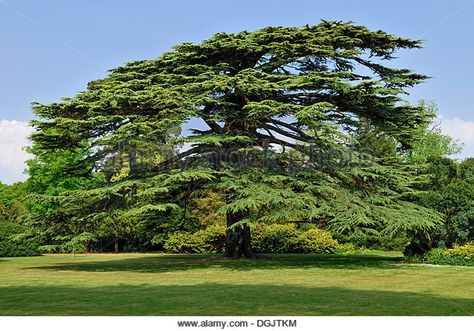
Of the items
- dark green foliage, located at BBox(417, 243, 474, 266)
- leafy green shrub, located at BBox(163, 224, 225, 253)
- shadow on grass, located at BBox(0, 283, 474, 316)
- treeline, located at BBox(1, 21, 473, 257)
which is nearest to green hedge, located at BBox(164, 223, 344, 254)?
leafy green shrub, located at BBox(163, 224, 225, 253)

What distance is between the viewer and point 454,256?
23.1 m

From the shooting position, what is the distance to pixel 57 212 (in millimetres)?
23938

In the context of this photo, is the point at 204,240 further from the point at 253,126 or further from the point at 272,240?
the point at 253,126

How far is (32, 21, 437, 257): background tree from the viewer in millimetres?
22109

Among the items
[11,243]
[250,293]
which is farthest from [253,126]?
[11,243]

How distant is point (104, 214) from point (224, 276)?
7150 millimetres

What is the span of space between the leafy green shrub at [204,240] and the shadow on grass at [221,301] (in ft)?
69.1

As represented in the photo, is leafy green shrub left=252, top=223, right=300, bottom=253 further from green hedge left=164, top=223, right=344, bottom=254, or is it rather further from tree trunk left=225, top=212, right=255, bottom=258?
tree trunk left=225, top=212, right=255, bottom=258

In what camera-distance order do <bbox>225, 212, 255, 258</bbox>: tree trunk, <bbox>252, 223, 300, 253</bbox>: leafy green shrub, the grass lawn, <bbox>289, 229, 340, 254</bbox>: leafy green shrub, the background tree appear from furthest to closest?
<bbox>289, 229, 340, 254</bbox>: leafy green shrub, <bbox>252, 223, 300, 253</bbox>: leafy green shrub, <bbox>225, 212, 255, 258</bbox>: tree trunk, the background tree, the grass lawn

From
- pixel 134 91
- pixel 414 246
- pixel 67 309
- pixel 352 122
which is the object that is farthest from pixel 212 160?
pixel 67 309

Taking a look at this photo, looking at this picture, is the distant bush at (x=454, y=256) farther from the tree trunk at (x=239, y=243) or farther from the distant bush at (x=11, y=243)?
the distant bush at (x=11, y=243)

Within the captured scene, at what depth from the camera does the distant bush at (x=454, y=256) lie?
73.8 feet

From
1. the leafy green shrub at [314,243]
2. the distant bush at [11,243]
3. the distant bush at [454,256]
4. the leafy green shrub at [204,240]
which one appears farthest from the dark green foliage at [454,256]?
the distant bush at [11,243]

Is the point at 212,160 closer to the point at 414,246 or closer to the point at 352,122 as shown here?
the point at 352,122
